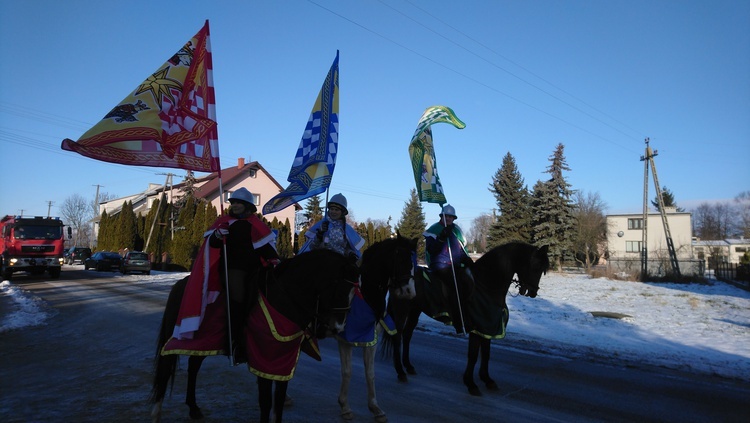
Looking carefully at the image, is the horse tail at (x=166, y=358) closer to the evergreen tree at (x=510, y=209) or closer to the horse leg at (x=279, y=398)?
the horse leg at (x=279, y=398)

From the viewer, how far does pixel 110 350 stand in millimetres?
8508

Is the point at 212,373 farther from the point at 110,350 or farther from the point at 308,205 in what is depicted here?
the point at 308,205

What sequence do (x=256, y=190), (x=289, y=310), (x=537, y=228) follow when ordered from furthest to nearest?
(x=256, y=190) < (x=537, y=228) < (x=289, y=310)

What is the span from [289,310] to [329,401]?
2028mm

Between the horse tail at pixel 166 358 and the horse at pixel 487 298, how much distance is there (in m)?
2.70

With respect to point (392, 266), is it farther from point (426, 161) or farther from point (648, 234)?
point (648, 234)

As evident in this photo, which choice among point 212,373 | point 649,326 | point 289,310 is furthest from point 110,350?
point 649,326

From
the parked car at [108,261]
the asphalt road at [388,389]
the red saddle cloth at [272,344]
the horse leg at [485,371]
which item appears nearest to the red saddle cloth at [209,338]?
the red saddle cloth at [272,344]

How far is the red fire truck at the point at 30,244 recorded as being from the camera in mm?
25109

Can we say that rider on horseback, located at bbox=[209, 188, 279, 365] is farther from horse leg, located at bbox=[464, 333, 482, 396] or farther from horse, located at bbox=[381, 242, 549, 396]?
horse leg, located at bbox=[464, 333, 482, 396]

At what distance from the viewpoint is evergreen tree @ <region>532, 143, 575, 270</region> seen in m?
43.3

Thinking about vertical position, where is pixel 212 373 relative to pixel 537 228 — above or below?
below

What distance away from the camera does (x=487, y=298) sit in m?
6.54

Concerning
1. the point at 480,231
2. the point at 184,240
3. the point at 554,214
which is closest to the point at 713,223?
the point at 480,231
